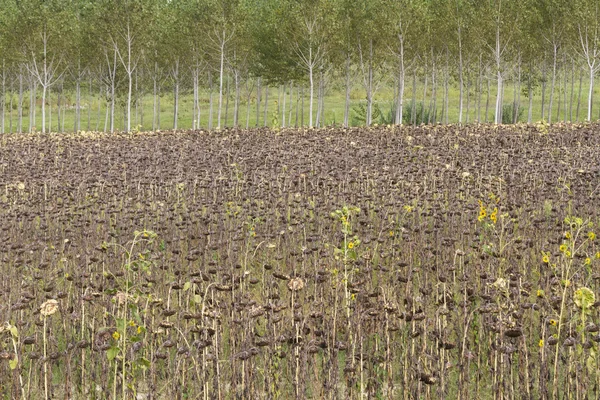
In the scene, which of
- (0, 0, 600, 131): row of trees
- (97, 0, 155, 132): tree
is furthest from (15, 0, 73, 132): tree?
(97, 0, 155, 132): tree

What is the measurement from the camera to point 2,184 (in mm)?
13172

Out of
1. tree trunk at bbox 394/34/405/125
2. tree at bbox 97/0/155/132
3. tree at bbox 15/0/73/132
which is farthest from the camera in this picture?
tree at bbox 15/0/73/132

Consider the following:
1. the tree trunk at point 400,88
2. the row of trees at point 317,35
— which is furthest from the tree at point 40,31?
the tree trunk at point 400,88

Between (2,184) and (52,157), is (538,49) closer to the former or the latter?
(52,157)

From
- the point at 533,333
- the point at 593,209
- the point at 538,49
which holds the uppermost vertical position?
the point at 538,49

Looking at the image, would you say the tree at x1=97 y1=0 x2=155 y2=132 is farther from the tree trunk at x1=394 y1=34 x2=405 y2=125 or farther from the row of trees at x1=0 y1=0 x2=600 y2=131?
the tree trunk at x1=394 y1=34 x2=405 y2=125

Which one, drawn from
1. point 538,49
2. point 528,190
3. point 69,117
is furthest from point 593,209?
point 69,117

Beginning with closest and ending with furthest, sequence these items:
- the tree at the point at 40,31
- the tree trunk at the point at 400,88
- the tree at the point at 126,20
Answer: the tree trunk at the point at 400,88 → the tree at the point at 126,20 → the tree at the point at 40,31

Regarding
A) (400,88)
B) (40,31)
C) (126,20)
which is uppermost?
(126,20)

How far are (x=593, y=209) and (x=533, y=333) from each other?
4440 millimetres

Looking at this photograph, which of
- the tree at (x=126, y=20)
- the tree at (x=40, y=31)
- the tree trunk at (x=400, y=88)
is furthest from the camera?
the tree at (x=40, y=31)

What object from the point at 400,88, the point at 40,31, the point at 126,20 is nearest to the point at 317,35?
the point at 400,88

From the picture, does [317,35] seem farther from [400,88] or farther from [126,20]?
[126,20]

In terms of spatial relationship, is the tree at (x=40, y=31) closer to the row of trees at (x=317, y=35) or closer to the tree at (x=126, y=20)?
the row of trees at (x=317, y=35)
